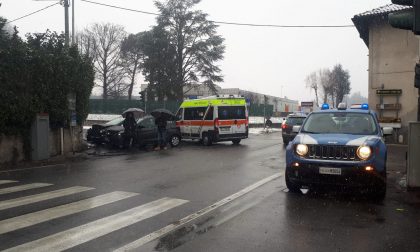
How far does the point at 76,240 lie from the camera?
5242 mm

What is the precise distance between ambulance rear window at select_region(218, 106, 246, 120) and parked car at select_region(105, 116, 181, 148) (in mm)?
2537

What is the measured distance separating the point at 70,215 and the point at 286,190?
14.5 ft

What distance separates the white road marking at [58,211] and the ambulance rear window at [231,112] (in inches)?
487

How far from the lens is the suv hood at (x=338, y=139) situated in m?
7.59

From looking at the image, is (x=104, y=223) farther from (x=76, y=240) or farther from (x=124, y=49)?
(x=124, y=49)

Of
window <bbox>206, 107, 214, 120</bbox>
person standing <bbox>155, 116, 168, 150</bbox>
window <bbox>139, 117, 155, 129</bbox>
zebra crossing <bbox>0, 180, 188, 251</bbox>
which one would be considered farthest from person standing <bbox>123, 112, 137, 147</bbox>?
zebra crossing <bbox>0, 180, 188, 251</bbox>

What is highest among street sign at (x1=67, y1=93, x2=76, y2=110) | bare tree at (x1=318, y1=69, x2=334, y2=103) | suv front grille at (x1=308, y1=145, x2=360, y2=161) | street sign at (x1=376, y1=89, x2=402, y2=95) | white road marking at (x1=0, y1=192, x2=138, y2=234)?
bare tree at (x1=318, y1=69, x2=334, y2=103)

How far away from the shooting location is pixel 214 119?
65.8 feet

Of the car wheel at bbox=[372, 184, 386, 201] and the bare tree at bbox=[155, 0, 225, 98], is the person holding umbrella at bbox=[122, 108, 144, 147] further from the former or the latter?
the bare tree at bbox=[155, 0, 225, 98]

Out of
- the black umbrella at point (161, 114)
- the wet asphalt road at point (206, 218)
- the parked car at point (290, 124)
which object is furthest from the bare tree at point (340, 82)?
the wet asphalt road at point (206, 218)

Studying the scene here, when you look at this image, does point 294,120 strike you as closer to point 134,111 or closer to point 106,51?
point 134,111

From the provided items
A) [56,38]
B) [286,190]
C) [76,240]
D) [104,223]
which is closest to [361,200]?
[286,190]

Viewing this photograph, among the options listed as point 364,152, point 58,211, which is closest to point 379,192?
point 364,152

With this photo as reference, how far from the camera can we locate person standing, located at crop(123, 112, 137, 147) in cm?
1798
